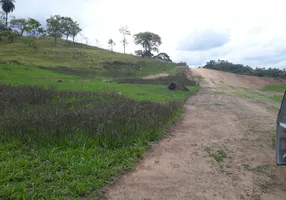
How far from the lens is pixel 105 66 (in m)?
38.9

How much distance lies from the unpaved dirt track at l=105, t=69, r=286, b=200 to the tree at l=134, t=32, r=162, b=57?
59884 millimetres

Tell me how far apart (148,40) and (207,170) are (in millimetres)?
63139

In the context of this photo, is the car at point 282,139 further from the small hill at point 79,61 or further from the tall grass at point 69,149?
the small hill at point 79,61

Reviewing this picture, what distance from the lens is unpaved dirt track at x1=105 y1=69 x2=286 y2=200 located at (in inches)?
139

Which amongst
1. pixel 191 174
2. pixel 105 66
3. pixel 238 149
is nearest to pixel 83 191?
pixel 191 174

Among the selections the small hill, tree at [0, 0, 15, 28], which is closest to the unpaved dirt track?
the small hill

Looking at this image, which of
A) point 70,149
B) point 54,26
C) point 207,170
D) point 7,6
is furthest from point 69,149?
point 7,6

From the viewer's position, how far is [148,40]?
6519 cm

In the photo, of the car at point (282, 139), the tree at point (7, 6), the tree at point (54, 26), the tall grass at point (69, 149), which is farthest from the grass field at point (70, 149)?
the tree at point (7, 6)

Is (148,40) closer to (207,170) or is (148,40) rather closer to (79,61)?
(79,61)

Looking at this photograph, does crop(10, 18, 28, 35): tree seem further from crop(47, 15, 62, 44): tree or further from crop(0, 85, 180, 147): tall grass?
crop(0, 85, 180, 147): tall grass

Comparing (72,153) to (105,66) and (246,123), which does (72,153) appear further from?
(105,66)

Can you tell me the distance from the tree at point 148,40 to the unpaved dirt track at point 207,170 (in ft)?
196

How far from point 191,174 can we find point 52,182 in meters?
2.15
